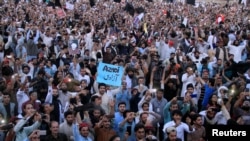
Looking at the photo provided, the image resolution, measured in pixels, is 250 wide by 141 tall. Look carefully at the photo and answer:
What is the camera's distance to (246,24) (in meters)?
20.1

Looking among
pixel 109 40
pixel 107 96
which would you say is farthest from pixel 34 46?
pixel 107 96

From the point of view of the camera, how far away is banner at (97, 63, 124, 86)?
937cm

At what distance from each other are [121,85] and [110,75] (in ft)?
1.16

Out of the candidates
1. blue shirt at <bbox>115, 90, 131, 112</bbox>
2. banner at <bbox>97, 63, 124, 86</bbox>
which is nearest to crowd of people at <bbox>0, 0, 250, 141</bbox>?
blue shirt at <bbox>115, 90, 131, 112</bbox>

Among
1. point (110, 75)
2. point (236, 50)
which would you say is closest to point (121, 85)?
point (110, 75)

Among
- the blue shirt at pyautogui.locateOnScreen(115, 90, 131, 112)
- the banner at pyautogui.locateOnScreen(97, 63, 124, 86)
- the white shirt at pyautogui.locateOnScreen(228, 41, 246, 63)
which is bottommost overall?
the blue shirt at pyautogui.locateOnScreen(115, 90, 131, 112)

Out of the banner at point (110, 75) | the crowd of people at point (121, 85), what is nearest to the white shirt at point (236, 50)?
the crowd of people at point (121, 85)

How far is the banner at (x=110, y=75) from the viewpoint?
369 inches

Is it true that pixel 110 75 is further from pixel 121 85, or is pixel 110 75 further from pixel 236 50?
pixel 236 50

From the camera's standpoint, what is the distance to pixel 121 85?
30.1 ft

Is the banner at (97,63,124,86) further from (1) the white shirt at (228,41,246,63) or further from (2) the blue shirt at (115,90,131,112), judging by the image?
(1) the white shirt at (228,41,246,63)

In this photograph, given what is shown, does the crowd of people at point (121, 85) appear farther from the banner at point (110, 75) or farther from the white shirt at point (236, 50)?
the banner at point (110, 75)

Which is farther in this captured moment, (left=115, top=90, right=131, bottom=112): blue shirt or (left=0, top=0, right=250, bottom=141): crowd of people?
(left=115, top=90, right=131, bottom=112): blue shirt

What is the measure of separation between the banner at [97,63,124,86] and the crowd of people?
225 millimetres
